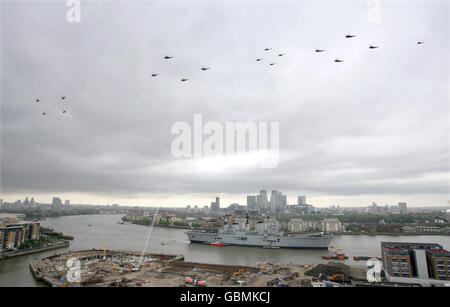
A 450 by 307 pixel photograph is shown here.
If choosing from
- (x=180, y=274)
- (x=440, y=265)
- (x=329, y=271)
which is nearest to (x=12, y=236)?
(x=180, y=274)

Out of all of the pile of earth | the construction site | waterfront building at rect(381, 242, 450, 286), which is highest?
waterfront building at rect(381, 242, 450, 286)

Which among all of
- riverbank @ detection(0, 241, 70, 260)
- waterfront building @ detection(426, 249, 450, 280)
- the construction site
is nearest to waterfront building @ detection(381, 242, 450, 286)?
waterfront building @ detection(426, 249, 450, 280)

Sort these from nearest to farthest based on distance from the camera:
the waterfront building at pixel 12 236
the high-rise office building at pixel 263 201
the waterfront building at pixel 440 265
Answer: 1. the waterfront building at pixel 440 265
2. the waterfront building at pixel 12 236
3. the high-rise office building at pixel 263 201

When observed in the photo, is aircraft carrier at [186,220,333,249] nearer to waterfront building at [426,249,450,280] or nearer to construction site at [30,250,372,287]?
construction site at [30,250,372,287]

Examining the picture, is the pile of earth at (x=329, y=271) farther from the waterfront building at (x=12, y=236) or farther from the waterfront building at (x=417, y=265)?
the waterfront building at (x=12, y=236)

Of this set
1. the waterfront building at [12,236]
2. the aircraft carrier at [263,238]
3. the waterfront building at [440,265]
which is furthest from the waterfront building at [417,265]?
the waterfront building at [12,236]

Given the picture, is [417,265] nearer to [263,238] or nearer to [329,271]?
[329,271]

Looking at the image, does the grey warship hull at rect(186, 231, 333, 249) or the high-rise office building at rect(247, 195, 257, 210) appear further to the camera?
the high-rise office building at rect(247, 195, 257, 210)
